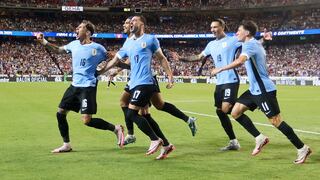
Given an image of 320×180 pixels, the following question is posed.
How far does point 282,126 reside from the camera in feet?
26.2

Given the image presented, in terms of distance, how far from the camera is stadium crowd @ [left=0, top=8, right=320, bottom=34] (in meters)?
67.9

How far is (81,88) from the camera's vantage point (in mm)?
8984

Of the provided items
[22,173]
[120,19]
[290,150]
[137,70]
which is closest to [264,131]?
[290,150]

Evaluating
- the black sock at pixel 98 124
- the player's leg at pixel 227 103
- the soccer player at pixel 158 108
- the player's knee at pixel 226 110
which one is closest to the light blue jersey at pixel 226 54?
the player's leg at pixel 227 103

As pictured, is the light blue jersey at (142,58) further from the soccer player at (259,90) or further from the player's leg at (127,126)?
the player's leg at (127,126)

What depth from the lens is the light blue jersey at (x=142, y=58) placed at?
8.37 m

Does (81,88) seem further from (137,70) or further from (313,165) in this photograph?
(313,165)

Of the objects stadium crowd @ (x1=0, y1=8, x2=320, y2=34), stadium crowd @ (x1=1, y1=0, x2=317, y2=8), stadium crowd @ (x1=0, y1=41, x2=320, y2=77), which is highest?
stadium crowd @ (x1=1, y1=0, x2=317, y2=8)

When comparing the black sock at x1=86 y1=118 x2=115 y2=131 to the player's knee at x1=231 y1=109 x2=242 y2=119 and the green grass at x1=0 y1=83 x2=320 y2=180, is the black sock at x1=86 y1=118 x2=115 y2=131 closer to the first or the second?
the green grass at x1=0 y1=83 x2=320 y2=180

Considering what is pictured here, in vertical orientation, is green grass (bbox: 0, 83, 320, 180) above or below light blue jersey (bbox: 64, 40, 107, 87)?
below

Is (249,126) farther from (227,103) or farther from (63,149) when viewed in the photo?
(63,149)

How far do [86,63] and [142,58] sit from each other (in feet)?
4.26

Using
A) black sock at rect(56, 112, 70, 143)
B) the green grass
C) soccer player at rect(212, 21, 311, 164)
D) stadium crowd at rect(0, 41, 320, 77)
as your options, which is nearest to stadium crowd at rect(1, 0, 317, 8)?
stadium crowd at rect(0, 41, 320, 77)

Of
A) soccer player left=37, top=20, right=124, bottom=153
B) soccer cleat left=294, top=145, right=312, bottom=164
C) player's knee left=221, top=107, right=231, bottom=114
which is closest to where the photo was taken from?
soccer cleat left=294, top=145, right=312, bottom=164
